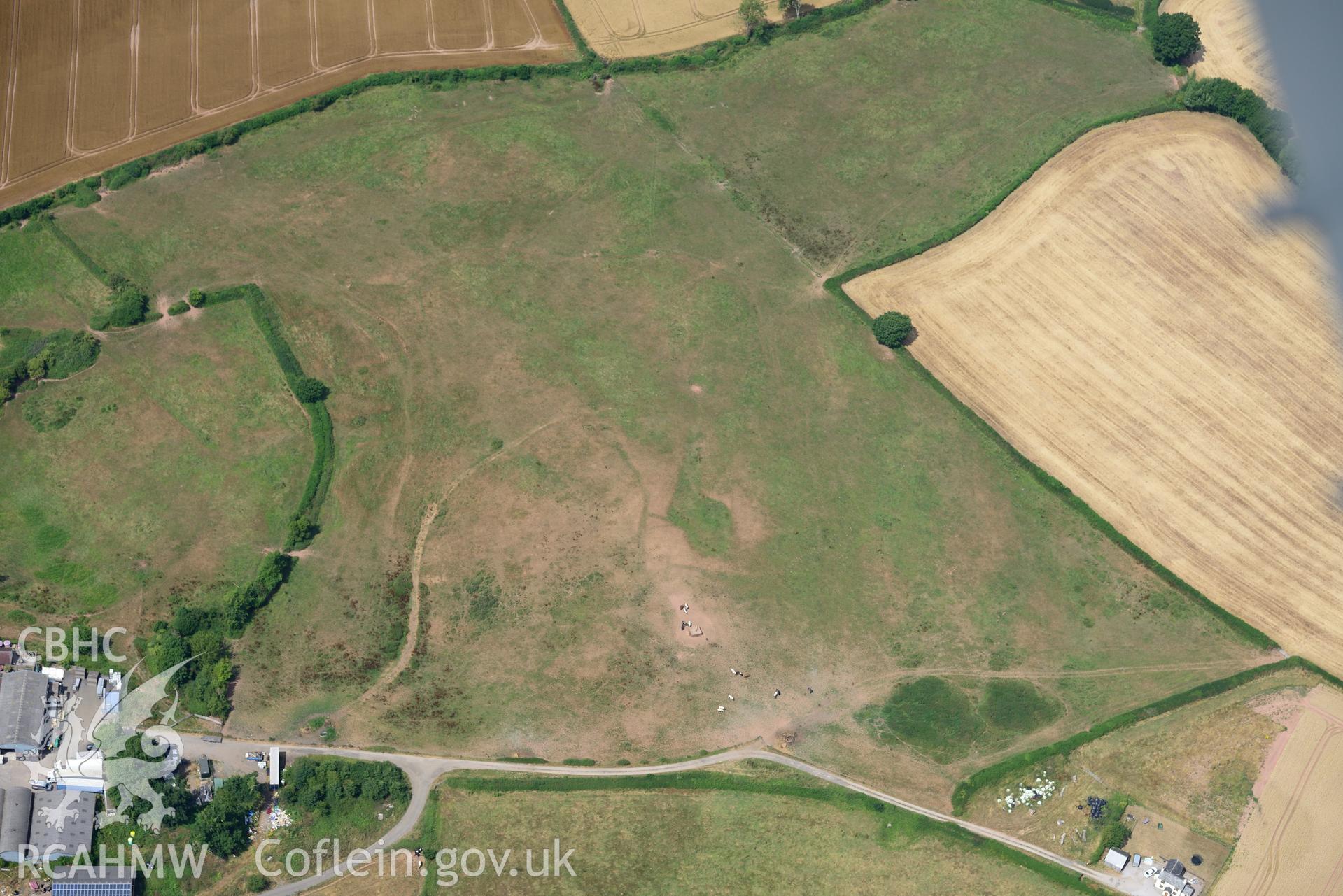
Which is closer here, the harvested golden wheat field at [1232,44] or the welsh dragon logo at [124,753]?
the welsh dragon logo at [124,753]

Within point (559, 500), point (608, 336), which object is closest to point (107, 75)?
point (608, 336)

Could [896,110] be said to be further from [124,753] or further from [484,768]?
[124,753]

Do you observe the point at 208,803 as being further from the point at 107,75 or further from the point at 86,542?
the point at 107,75

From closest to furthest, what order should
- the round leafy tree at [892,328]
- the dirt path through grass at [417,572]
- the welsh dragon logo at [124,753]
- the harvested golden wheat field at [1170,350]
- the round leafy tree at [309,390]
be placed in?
the welsh dragon logo at [124,753] < the dirt path through grass at [417,572] < the harvested golden wheat field at [1170,350] < the round leafy tree at [309,390] < the round leafy tree at [892,328]

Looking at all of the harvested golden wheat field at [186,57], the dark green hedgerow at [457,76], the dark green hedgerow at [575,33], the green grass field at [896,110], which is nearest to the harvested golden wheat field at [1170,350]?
the green grass field at [896,110]

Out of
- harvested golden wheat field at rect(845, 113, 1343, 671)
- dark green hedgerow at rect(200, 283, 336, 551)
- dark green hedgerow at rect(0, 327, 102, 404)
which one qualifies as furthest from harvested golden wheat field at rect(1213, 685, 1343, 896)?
dark green hedgerow at rect(0, 327, 102, 404)

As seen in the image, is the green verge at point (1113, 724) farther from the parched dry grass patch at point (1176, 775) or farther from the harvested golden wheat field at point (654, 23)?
the harvested golden wheat field at point (654, 23)
